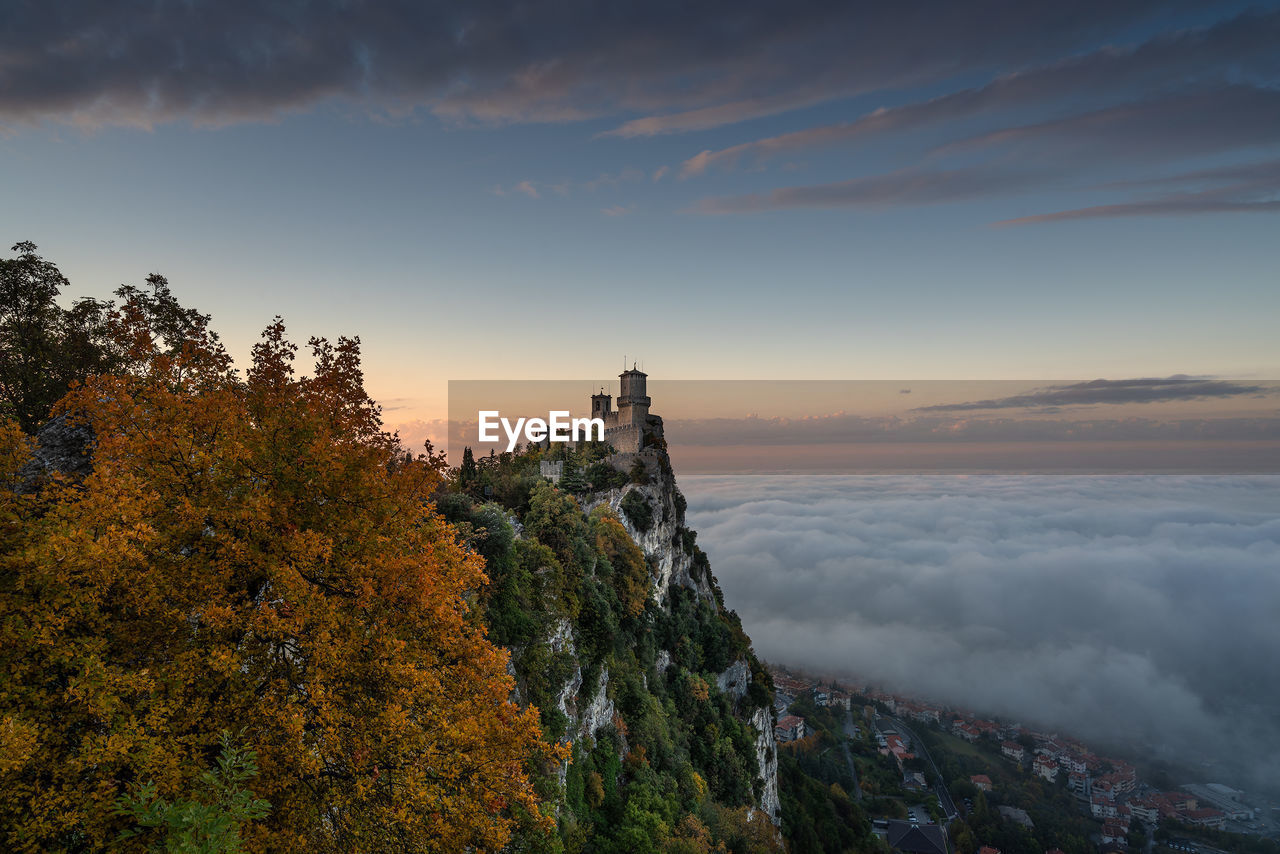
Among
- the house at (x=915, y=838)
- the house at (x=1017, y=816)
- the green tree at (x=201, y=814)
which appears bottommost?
the house at (x=1017, y=816)

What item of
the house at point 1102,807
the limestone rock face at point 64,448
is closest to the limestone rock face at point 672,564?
the limestone rock face at point 64,448

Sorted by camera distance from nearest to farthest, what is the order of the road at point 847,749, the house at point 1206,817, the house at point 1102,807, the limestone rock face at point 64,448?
the limestone rock face at point 64,448 < the road at point 847,749 < the house at point 1102,807 < the house at point 1206,817

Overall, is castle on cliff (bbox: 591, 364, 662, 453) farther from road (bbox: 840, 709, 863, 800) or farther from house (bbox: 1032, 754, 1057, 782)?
house (bbox: 1032, 754, 1057, 782)

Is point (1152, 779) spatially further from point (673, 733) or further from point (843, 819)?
point (673, 733)

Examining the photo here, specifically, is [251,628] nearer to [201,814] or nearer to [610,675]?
[201,814]

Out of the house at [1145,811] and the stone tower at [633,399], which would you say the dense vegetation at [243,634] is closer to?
the stone tower at [633,399]

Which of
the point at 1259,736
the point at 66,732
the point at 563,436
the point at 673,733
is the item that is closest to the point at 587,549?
the point at 673,733
